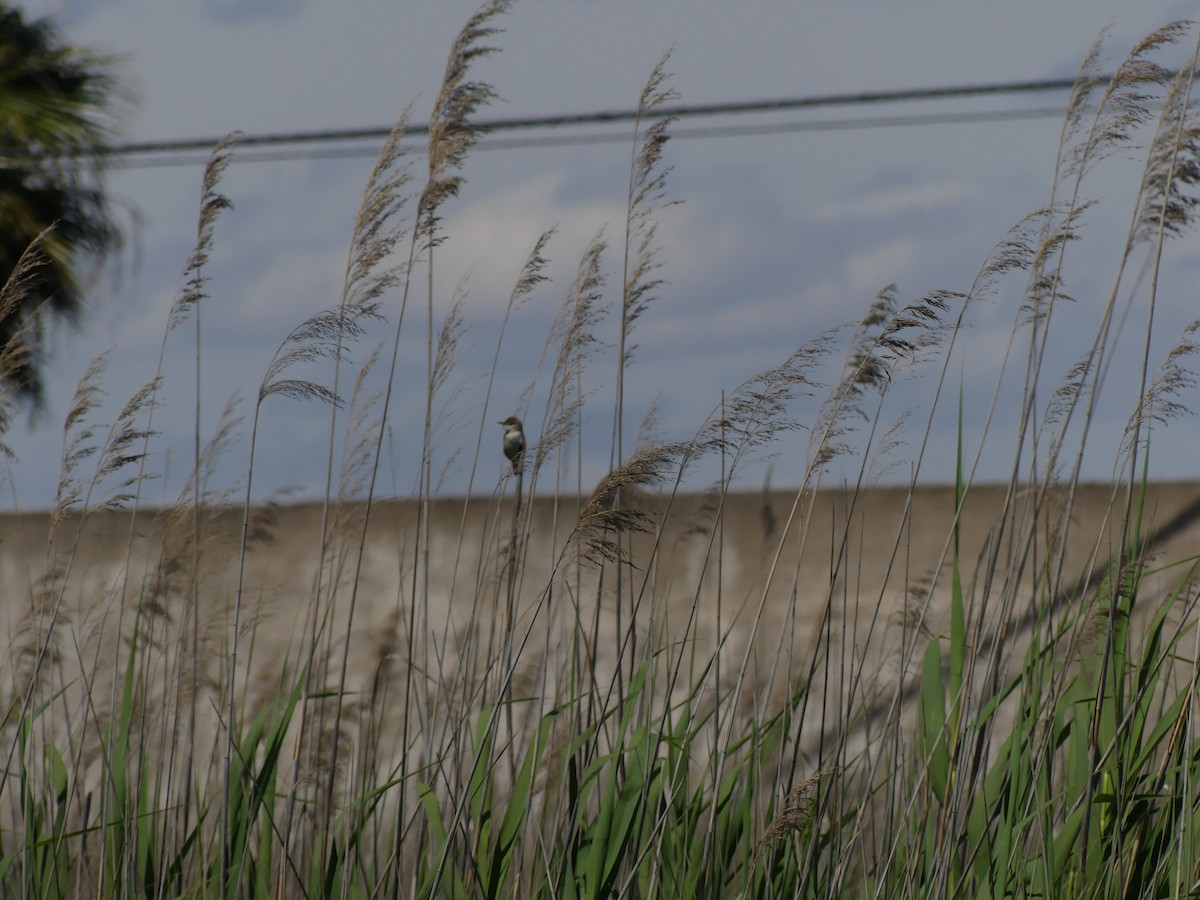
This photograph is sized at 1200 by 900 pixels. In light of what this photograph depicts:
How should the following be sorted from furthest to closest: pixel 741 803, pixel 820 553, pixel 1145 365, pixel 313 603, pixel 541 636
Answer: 1. pixel 820 553
2. pixel 541 636
3. pixel 313 603
4. pixel 741 803
5. pixel 1145 365

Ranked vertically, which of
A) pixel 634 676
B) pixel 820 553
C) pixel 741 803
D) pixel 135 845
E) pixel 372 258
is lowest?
pixel 135 845

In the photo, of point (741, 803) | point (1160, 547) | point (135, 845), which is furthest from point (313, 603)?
point (1160, 547)

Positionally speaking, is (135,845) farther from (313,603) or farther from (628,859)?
(628,859)

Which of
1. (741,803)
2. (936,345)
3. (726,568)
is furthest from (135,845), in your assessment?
(726,568)

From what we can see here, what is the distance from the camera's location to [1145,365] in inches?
80.2

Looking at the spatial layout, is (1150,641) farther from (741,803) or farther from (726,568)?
(726,568)

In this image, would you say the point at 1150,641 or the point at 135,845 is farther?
the point at 135,845

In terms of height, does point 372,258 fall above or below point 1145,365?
above

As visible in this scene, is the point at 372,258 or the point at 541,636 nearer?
the point at 372,258

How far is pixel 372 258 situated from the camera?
2.29 meters

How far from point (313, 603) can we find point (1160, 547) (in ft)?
11.1

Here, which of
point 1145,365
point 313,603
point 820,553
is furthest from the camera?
point 820,553

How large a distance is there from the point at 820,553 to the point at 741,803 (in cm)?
263

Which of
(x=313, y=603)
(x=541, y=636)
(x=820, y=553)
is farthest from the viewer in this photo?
(x=820, y=553)
